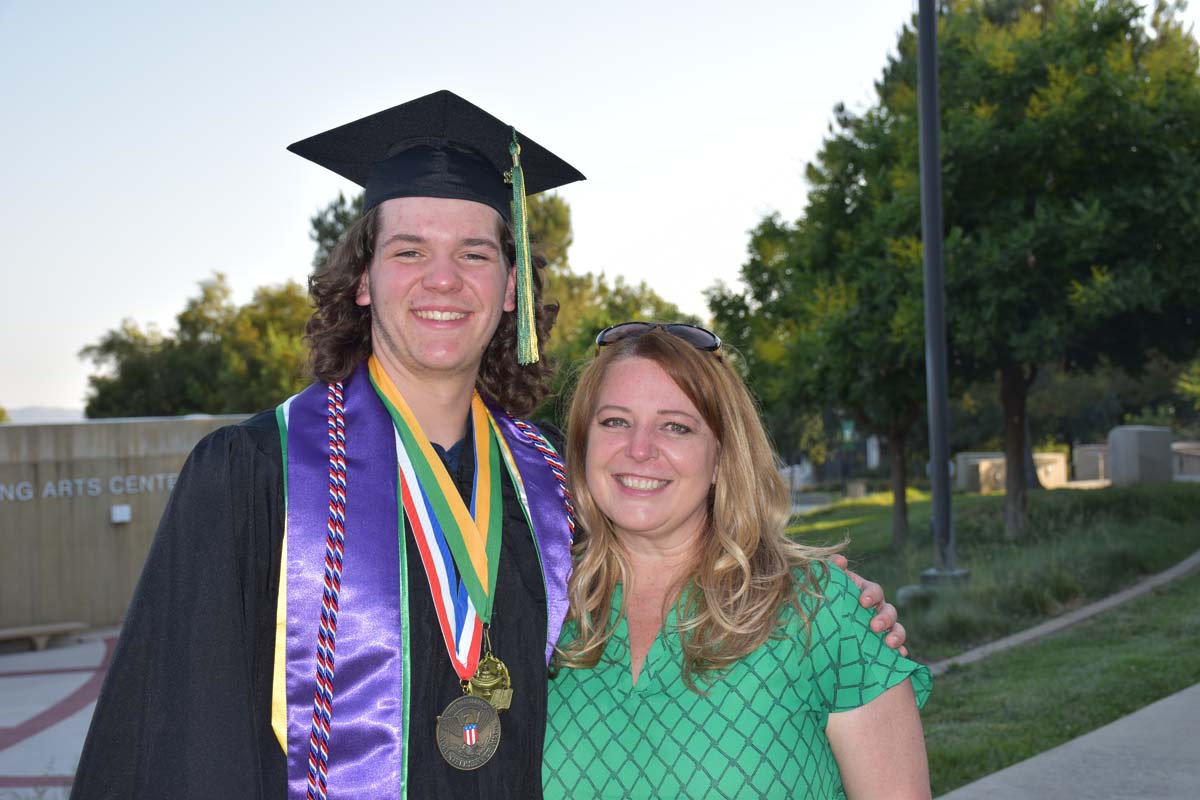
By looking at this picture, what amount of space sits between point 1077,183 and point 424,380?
1356 cm

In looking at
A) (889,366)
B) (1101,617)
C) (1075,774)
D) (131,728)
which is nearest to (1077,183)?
(889,366)

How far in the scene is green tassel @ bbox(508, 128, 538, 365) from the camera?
2865mm

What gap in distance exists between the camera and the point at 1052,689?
658cm

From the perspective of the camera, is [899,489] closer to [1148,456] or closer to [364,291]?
[1148,456]

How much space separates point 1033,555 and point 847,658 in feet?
33.0

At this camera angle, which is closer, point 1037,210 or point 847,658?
point 847,658

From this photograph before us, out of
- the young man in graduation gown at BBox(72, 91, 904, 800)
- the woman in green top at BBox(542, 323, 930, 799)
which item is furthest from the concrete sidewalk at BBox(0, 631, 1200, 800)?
the young man in graduation gown at BBox(72, 91, 904, 800)

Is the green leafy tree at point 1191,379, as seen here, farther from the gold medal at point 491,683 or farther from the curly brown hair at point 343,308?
the gold medal at point 491,683

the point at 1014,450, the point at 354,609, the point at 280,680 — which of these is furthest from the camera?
the point at 1014,450

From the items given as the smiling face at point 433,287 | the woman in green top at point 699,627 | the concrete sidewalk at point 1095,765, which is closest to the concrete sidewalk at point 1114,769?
the concrete sidewalk at point 1095,765

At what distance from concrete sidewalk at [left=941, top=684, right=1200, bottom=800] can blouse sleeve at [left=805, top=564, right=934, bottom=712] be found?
2.05 meters

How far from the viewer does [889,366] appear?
14875mm

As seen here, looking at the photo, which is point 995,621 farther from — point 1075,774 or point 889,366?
point 889,366

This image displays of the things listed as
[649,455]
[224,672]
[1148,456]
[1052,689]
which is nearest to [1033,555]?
[1052,689]
